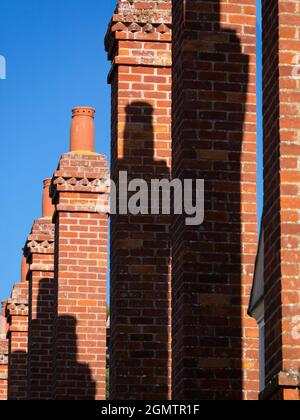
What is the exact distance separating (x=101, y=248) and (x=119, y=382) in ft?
15.6

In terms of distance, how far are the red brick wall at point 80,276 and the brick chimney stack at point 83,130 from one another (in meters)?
0.46

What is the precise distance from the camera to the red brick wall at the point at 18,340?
25703mm

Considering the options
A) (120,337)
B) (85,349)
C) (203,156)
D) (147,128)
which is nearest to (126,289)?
(120,337)

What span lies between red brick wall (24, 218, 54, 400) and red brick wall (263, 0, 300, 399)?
1213 centimetres

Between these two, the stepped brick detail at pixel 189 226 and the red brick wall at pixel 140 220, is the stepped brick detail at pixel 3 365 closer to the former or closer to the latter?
the stepped brick detail at pixel 189 226

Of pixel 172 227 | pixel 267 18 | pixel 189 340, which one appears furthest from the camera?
pixel 172 227

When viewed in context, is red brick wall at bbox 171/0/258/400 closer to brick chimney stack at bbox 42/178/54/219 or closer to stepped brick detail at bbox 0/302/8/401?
brick chimney stack at bbox 42/178/54/219

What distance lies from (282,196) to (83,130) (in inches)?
421

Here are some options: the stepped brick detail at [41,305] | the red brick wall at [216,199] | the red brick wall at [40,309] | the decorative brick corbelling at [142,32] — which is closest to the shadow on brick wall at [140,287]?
the decorative brick corbelling at [142,32]

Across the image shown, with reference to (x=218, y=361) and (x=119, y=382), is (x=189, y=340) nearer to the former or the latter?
(x=218, y=361)

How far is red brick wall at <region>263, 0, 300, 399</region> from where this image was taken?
9164 mm

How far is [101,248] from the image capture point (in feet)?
61.9

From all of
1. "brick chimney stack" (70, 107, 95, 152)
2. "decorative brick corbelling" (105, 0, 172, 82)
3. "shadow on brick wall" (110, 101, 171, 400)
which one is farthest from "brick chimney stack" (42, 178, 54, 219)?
"shadow on brick wall" (110, 101, 171, 400)

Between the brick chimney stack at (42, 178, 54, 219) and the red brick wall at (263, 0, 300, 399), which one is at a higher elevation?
the brick chimney stack at (42, 178, 54, 219)
